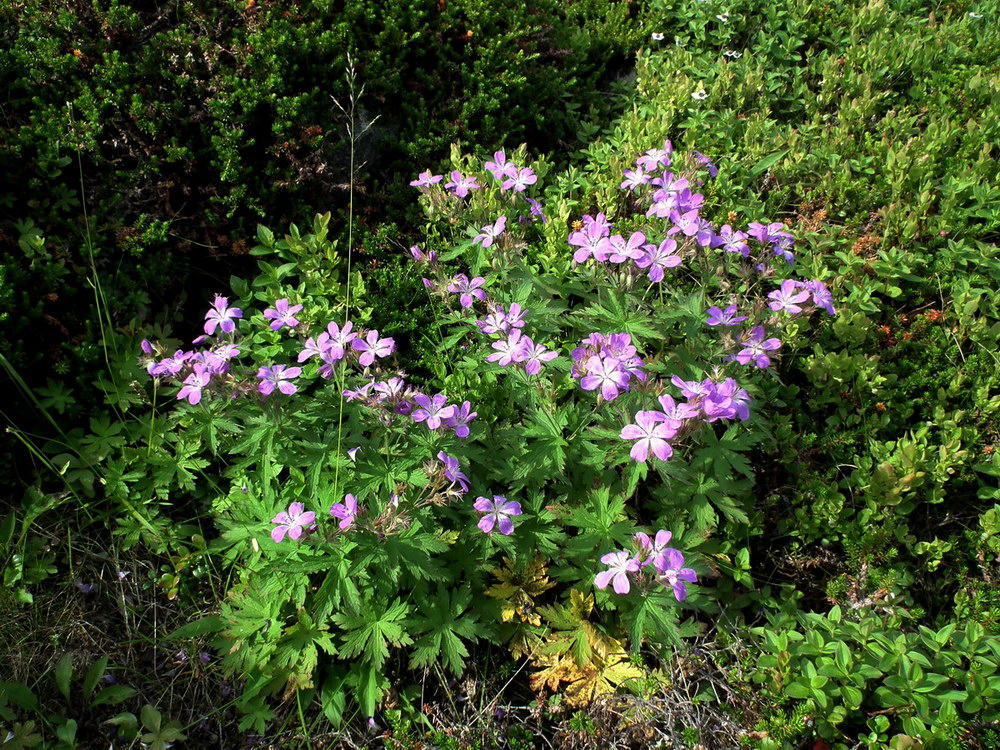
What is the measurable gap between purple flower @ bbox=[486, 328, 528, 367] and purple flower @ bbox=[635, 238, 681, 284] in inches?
20.3

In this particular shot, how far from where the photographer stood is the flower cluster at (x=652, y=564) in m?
2.12

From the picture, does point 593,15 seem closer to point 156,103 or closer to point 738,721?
point 156,103

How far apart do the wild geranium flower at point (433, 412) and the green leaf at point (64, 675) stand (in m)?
1.62

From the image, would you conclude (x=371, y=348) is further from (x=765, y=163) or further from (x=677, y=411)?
(x=765, y=163)

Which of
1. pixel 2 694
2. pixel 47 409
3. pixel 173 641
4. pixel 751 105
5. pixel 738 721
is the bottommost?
pixel 173 641

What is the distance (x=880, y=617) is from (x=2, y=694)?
10.5ft

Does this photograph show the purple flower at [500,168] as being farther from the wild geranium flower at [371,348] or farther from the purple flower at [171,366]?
the purple flower at [171,366]

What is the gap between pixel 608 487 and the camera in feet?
8.31

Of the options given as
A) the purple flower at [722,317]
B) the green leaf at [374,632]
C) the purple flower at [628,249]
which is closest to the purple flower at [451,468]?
the green leaf at [374,632]

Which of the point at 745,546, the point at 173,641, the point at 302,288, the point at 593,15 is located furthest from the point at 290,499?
the point at 593,15

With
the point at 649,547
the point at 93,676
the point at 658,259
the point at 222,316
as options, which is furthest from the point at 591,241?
the point at 93,676

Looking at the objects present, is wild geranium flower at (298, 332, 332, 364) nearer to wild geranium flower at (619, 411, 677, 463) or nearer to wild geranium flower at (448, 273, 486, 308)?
wild geranium flower at (448, 273, 486, 308)

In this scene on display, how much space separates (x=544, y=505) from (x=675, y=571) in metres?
0.69

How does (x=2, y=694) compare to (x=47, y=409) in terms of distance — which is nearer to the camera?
(x=2, y=694)
